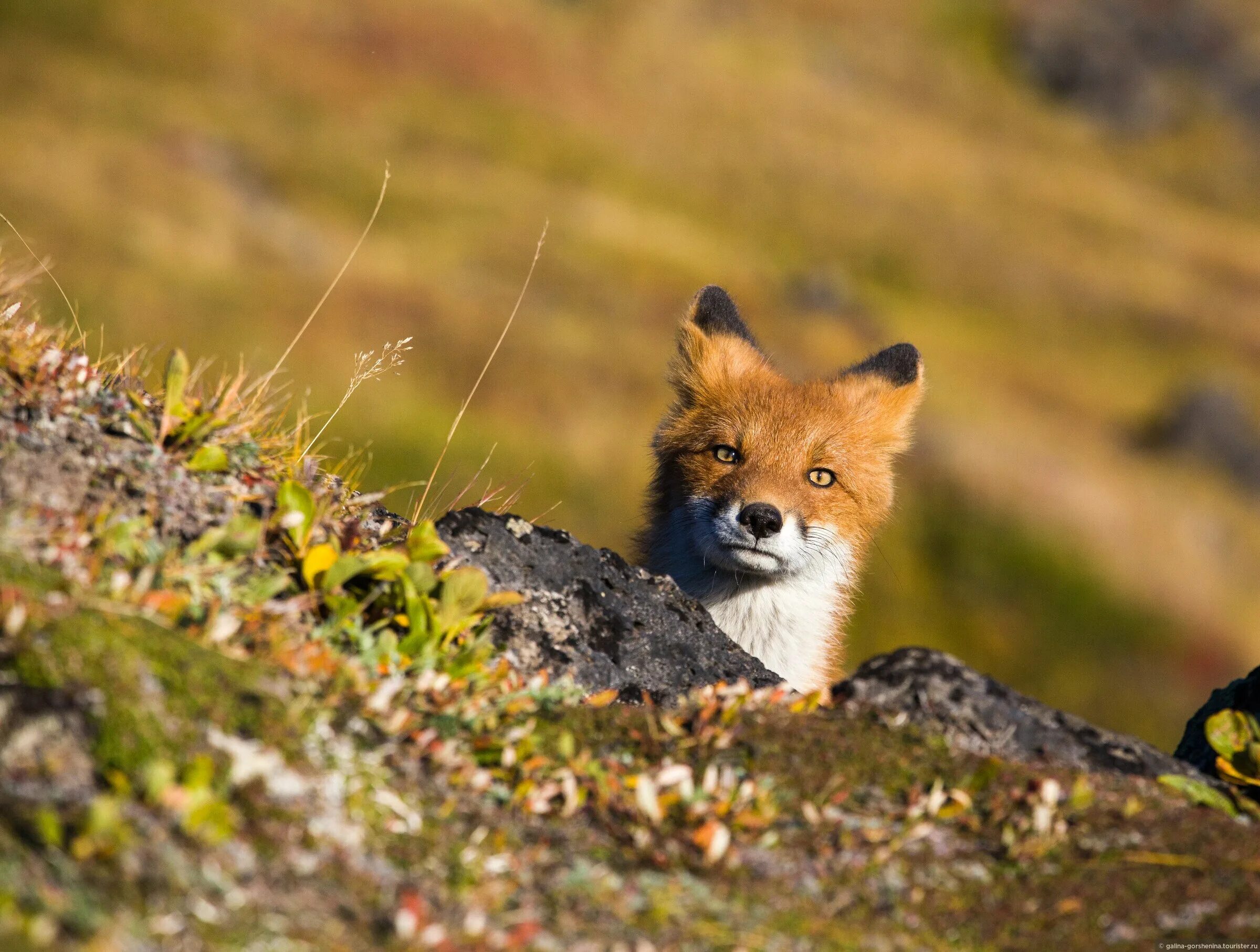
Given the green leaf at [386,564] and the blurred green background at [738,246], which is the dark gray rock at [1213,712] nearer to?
the green leaf at [386,564]

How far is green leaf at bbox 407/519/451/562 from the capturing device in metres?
4.69

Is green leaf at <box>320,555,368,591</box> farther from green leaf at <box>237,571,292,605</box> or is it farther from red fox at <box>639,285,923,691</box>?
red fox at <box>639,285,923,691</box>

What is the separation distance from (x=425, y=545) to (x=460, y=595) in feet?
0.89

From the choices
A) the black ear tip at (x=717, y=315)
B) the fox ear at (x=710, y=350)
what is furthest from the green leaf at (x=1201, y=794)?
the black ear tip at (x=717, y=315)

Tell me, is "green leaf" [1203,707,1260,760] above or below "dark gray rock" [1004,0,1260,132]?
below

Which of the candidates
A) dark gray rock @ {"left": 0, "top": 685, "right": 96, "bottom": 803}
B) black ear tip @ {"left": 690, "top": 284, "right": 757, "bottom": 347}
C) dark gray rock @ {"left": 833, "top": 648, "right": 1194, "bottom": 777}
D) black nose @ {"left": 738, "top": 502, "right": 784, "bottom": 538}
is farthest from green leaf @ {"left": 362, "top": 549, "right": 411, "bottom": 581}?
black ear tip @ {"left": 690, "top": 284, "right": 757, "bottom": 347}

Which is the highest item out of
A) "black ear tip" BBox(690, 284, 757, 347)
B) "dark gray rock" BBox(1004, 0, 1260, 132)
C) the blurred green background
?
"dark gray rock" BBox(1004, 0, 1260, 132)

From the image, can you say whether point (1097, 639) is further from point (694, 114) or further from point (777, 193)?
point (694, 114)

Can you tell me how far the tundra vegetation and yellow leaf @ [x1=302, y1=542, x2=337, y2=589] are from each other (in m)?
0.03

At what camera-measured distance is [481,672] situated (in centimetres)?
443

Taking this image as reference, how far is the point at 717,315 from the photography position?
8852mm

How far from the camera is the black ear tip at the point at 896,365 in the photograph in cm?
853

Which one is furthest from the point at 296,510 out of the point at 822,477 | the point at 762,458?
the point at 822,477

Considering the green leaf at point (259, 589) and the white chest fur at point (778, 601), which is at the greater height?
the green leaf at point (259, 589)
